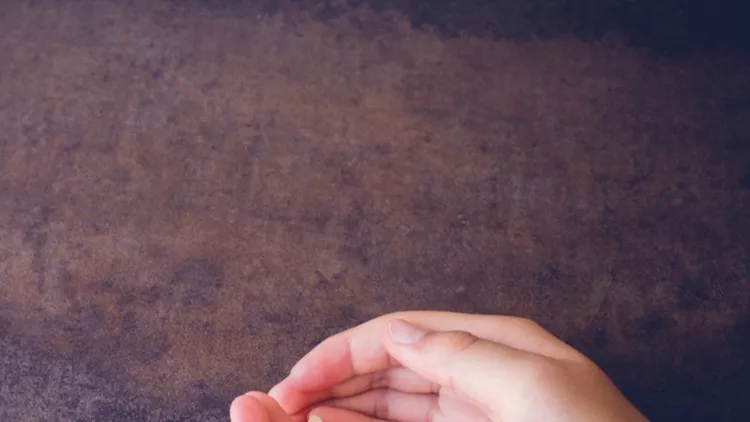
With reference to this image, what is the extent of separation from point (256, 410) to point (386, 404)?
0.53 ft

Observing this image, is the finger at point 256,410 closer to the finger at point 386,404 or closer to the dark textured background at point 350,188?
the finger at point 386,404

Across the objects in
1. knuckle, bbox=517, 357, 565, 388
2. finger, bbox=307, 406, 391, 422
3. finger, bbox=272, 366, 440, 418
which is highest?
knuckle, bbox=517, 357, 565, 388

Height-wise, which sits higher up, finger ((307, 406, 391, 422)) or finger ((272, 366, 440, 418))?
finger ((272, 366, 440, 418))

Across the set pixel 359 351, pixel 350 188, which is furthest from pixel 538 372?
pixel 350 188

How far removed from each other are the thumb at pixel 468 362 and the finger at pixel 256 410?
0.40 ft

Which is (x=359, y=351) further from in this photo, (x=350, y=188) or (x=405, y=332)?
(x=350, y=188)

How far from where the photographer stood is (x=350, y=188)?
1.06 m

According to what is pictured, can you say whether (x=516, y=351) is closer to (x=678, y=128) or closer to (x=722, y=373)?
(x=722, y=373)

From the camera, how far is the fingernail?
67cm

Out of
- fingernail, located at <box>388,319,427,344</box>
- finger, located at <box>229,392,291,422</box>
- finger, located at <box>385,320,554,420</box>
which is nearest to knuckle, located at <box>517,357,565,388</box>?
finger, located at <box>385,320,554,420</box>

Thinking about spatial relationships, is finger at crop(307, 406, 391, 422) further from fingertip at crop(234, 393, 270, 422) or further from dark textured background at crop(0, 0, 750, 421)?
dark textured background at crop(0, 0, 750, 421)

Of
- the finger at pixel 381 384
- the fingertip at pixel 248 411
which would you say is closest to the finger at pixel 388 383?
the finger at pixel 381 384

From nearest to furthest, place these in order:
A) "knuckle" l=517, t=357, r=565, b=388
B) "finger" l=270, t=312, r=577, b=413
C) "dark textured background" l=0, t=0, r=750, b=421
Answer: "knuckle" l=517, t=357, r=565, b=388
"finger" l=270, t=312, r=577, b=413
"dark textured background" l=0, t=0, r=750, b=421

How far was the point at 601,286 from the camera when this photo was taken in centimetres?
99
